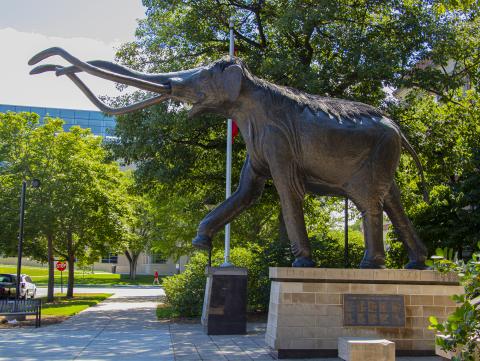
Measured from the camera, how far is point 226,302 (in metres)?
13.0

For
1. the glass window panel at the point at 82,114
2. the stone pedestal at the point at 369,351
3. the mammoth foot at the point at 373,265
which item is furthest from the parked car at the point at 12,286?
the glass window panel at the point at 82,114

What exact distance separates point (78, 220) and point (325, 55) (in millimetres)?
12785

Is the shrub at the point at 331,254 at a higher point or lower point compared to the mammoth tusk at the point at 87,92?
lower

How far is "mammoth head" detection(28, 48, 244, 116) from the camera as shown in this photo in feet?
24.5

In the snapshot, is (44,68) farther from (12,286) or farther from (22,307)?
(12,286)

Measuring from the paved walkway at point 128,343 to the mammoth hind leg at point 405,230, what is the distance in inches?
64.1

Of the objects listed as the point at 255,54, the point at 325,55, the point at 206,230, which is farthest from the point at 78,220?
the point at 206,230

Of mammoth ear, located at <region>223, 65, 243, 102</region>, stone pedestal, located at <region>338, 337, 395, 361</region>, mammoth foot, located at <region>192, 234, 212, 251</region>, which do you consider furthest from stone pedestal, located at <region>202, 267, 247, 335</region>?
stone pedestal, located at <region>338, 337, 395, 361</region>

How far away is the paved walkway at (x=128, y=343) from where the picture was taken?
9039mm

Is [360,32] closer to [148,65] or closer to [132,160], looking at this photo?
[148,65]

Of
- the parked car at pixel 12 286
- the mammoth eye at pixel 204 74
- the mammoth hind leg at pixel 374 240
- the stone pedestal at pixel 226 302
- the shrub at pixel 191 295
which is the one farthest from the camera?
the parked car at pixel 12 286

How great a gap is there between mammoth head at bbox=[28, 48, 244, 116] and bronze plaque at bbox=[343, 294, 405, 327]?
11.7 feet

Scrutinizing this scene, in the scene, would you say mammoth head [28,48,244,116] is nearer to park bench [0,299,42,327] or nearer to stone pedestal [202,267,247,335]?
stone pedestal [202,267,247,335]

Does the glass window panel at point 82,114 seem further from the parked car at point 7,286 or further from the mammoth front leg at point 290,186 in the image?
the mammoth front leg at point 290,186
